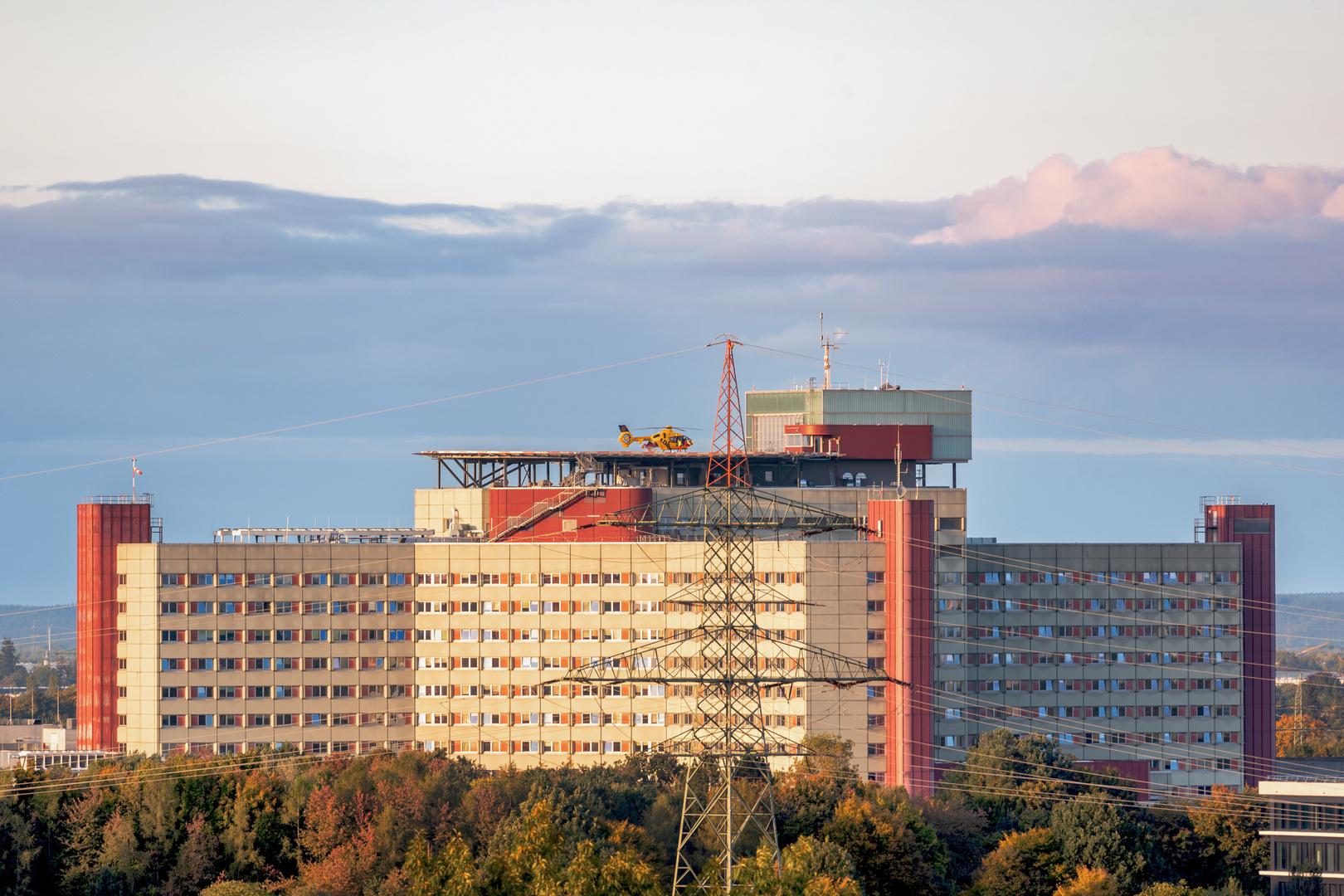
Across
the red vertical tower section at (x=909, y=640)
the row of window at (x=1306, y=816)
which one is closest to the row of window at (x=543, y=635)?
the red vertical tower section at (x=909, y=640)

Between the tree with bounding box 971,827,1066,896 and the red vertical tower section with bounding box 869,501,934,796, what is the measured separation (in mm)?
42731

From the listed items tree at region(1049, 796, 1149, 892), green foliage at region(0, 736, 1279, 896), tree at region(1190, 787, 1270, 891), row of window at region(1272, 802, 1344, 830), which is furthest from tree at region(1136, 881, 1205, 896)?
row of window at region(1272, 802, 1344, 830)

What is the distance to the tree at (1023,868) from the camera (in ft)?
456

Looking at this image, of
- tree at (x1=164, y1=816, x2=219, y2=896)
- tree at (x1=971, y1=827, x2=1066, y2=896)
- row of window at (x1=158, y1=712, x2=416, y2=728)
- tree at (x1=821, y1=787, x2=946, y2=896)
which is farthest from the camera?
row of window at (x1=158, y1=712, x2=416, y2=728)

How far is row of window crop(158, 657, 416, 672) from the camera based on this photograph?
193500mm

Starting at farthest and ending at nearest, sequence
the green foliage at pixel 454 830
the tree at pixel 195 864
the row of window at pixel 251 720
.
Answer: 1. the row of window at pixel 251 720
2. the tree at pixel 195 864
3. the green foliage at pixel 454 830

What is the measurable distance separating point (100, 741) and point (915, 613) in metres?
98.5

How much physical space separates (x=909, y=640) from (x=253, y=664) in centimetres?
7769

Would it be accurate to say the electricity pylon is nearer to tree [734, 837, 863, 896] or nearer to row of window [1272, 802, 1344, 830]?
tree [734, 837, 863, 896]

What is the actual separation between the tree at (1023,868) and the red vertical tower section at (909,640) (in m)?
42.7

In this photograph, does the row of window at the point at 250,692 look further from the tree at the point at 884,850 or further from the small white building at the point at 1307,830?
the small white building at the point at 1307,830

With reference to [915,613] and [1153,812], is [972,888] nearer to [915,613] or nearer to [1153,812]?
[1153,812]

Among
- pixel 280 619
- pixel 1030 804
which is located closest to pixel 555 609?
pixel 280 619

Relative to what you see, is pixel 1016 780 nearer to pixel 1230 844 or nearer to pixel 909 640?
pixel 1230 844
